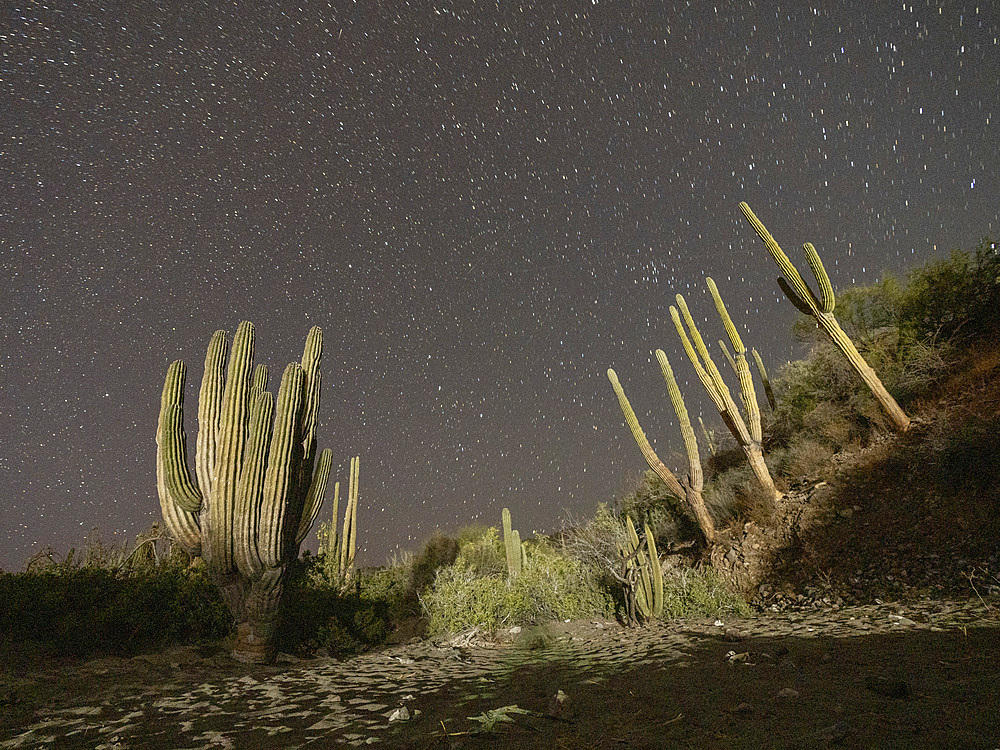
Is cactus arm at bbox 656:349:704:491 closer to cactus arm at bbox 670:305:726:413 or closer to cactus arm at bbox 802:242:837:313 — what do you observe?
cactus arm at bbox 670:305:726:413

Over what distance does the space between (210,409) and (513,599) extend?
596 cm

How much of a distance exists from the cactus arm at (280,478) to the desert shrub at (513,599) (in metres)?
3.58

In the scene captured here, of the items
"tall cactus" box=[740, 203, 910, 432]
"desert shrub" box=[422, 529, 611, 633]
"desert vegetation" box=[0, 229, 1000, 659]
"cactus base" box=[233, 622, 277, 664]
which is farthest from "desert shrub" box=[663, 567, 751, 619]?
"cactus base" box=[233, 622, 277, 664]

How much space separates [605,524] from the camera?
10.7m

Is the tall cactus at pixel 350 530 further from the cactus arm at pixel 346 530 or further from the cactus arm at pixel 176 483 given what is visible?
the cactus arm at pixel 176 483

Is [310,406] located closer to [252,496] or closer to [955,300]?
[252,496]

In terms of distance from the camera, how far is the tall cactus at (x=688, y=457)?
10008 mm

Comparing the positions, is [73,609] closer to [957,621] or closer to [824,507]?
[957,621]

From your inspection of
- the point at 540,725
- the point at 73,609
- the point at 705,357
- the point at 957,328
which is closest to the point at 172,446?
the point at 73,609

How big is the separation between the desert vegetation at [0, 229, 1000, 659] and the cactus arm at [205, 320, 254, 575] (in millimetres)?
42

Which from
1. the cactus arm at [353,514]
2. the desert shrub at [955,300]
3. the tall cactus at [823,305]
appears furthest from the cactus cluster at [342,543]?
the desert shrub at [955,300]

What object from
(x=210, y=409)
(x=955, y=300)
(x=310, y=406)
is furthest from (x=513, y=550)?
(x=955, y=300)

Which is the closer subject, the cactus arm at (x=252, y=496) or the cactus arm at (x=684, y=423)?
the cactus arm at (x=252, y=496)

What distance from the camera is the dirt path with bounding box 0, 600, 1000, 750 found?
7.65ft
